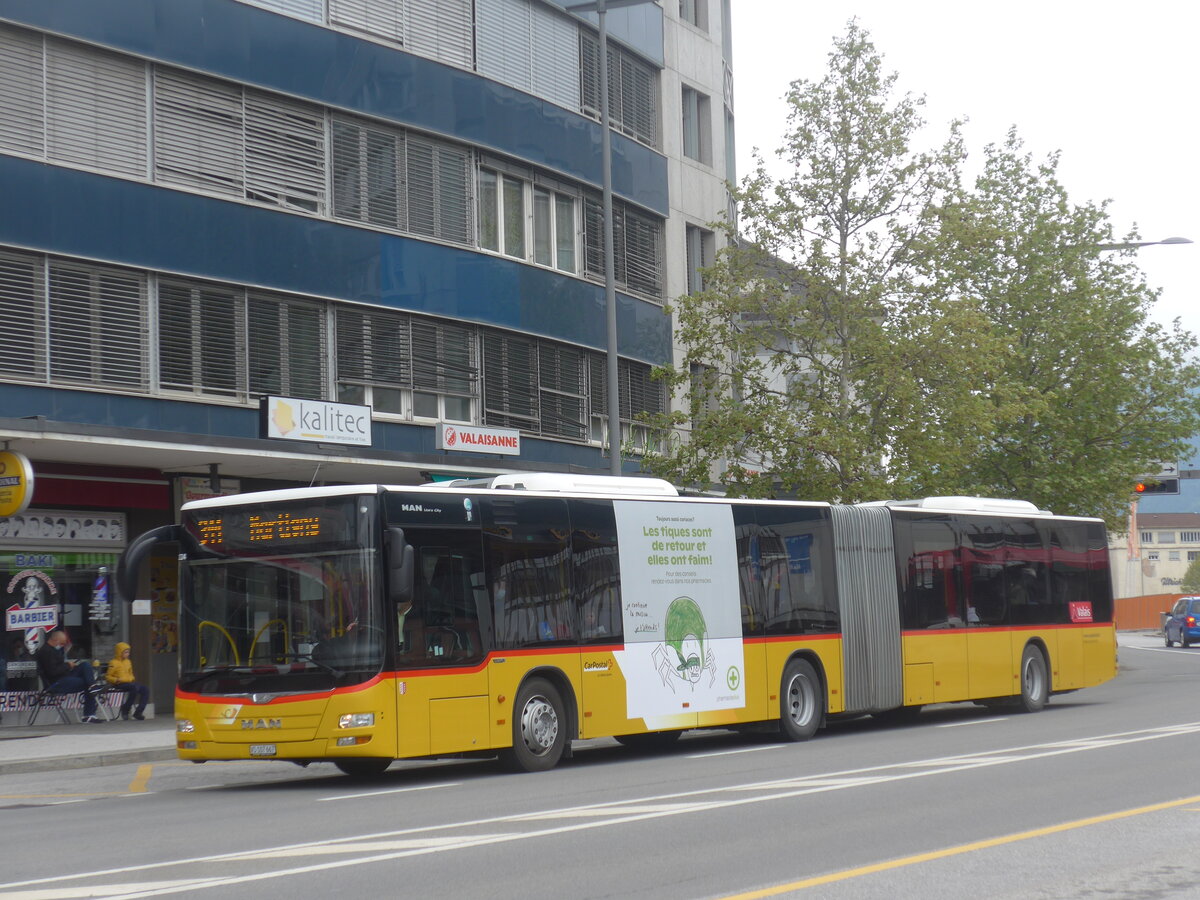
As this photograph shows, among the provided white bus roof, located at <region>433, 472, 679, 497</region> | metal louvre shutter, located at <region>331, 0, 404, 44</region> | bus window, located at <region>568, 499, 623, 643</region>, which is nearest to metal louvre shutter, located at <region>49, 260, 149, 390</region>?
metal louvre shutter, located at <region>331, 0, 404, 44</region>

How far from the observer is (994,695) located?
23.1 m

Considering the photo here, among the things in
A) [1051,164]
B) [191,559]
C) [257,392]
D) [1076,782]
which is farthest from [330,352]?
[1051,164]

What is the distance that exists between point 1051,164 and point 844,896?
3885cm

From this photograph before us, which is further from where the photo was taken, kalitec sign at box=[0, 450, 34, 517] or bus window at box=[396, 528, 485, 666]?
kalitec sign at box=[0, 450, 34, 517]

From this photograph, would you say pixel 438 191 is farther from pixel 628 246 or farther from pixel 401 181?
pixel 628 246

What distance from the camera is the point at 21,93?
22750mm

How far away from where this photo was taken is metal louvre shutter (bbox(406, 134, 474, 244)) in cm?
2836

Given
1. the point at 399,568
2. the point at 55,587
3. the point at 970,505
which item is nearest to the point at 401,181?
the point at 55,587

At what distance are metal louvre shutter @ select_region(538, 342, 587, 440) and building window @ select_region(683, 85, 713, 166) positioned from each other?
8205 millimetres

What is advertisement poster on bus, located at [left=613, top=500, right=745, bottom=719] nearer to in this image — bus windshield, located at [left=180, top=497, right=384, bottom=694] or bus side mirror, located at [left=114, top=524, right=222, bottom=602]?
bus windshield, located at [left=180, top=497, right=384, bottom=694]

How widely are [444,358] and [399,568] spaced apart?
14.7 m

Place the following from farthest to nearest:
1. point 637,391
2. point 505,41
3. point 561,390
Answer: point 637,391
point 561,390
point 505,41

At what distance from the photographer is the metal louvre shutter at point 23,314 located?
22391mm

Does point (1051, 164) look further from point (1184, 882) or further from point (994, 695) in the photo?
point (1184, 882)
